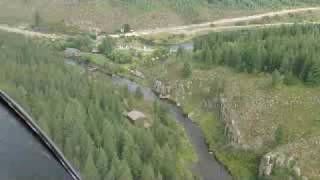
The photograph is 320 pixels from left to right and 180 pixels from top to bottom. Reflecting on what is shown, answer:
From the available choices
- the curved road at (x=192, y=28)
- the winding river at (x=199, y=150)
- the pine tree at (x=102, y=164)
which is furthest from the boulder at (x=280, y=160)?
the curved road at (x=192, y=28)

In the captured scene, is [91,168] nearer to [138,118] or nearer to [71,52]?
[138,118]

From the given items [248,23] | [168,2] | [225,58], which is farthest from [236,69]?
[168,2]

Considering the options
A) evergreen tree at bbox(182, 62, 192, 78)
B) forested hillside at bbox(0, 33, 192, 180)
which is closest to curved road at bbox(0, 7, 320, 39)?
evergreen tree at bbox(182, 62, 192, 78)

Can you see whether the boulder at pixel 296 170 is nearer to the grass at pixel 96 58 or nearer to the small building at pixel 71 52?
the grass at pixel 96 58

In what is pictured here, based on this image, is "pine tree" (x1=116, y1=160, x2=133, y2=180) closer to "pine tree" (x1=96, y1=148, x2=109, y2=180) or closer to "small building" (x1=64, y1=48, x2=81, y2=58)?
"pine tree" (x1=96, y1=148, x2=109, y2=180)

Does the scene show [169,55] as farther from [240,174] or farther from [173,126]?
[240,174]

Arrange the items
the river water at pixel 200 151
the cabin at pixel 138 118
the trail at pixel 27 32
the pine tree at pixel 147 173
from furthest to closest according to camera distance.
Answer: the trail at pixel 27 32 < the cabin at pixel 138 118 < the river water at pixel 200 151 < the pine tree at pixel 147 173
